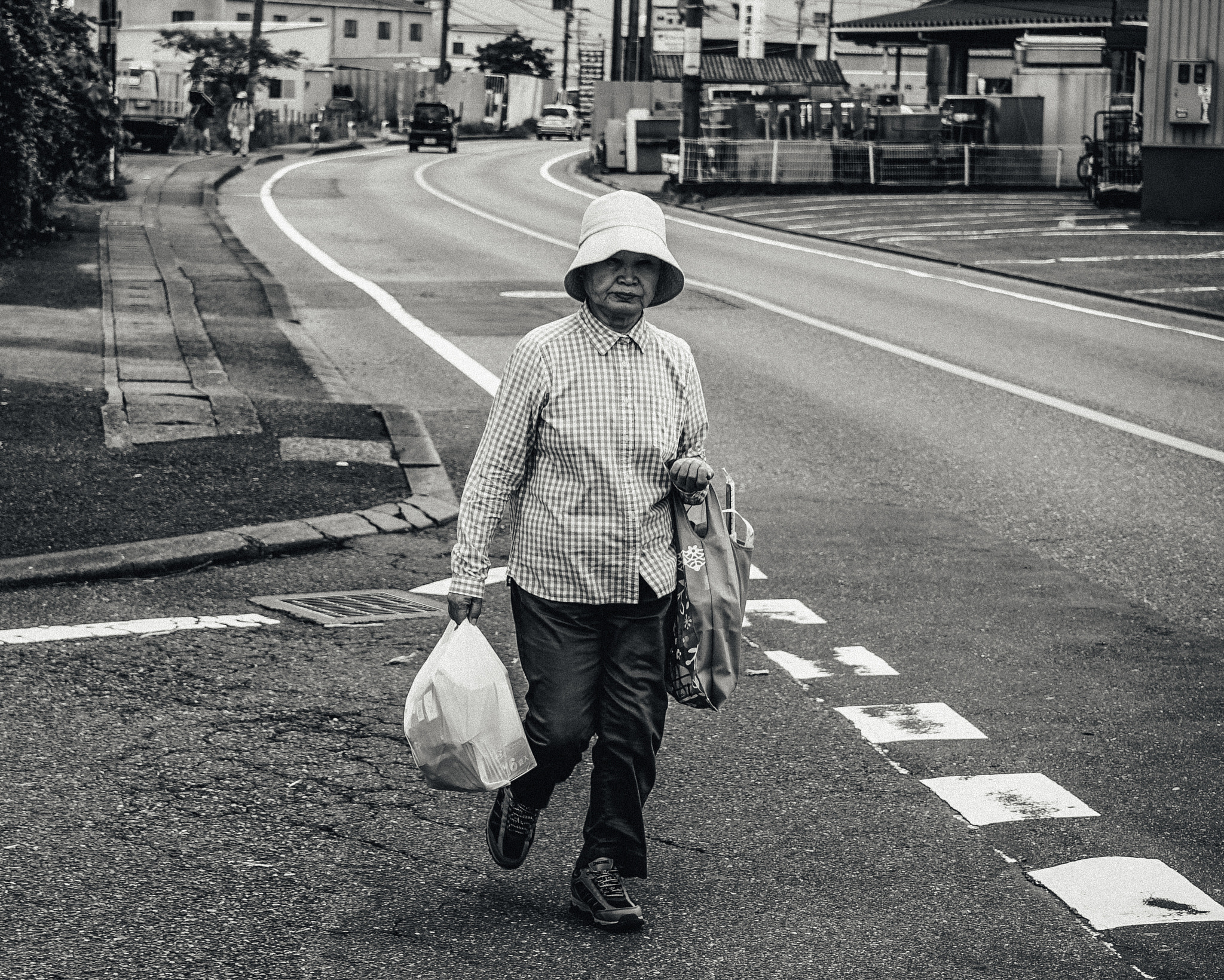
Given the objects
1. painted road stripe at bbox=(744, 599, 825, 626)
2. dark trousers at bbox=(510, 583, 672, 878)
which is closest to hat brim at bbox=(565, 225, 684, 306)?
dark trousers at bbox=(510, 583, 672, 878)

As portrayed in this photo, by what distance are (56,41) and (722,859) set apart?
17.9 metres

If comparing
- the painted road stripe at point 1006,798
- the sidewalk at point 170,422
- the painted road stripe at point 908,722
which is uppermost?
the sidewalk at point 170,422

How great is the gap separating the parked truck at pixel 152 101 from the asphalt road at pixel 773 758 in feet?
123

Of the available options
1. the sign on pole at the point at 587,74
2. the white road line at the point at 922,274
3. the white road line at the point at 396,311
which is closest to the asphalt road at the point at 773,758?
the white road line at the point at 396,311

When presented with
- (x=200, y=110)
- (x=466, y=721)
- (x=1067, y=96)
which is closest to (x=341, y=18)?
(x=200, y=110)

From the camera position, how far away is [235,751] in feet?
17.0

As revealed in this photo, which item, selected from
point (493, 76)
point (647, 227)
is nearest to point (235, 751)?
point (647, 227)

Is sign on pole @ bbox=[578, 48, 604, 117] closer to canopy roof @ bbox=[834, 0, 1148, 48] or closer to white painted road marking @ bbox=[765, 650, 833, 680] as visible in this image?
canopy roof @ bbox=[834, 0, 1148, 48]

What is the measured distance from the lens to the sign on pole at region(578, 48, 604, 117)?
100938mm

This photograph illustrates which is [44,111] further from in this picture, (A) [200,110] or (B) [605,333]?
(A) [200,110]

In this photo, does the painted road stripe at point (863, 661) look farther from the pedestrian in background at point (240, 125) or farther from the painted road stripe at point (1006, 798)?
the pedestrian in background at point (240, 125)

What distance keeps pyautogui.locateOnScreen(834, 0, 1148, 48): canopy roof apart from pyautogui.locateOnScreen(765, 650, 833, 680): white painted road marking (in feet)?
143

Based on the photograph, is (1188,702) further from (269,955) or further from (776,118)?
(776,118)

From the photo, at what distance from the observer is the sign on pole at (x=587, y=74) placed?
331 ft
